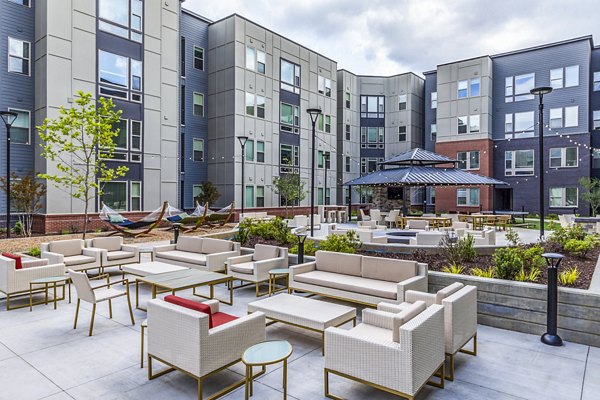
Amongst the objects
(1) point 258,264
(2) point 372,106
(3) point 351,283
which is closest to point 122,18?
(1) point 258,264

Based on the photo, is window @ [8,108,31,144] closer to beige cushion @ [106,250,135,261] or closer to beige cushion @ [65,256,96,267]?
beige cushion @ [106,250,135,261]

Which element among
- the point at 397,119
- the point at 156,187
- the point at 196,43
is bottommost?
the point at 156,187

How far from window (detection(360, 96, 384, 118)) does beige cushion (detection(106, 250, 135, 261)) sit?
2900cm

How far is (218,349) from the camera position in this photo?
12.6ft

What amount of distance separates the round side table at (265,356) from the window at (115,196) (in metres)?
17.1

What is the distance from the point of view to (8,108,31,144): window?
56.1ft

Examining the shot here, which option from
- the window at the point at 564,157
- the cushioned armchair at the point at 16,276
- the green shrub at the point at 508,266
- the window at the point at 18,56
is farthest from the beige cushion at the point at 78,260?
the window at the point at 564,157

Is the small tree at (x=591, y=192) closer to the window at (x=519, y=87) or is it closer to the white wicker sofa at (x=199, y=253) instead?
the window at (x=519, y=87)

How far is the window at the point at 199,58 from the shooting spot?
24.3m

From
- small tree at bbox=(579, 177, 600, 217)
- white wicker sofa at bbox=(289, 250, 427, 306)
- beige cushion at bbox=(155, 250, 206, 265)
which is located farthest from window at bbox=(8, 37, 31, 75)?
small tree at bbox=(579, 177, 600, 217)

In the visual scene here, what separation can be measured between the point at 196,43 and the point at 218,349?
2402 cm

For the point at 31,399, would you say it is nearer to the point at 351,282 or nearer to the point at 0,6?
the point at 351,282

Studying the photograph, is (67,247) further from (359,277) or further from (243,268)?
(359,277)

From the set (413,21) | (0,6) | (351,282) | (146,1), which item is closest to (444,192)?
(413,21)
